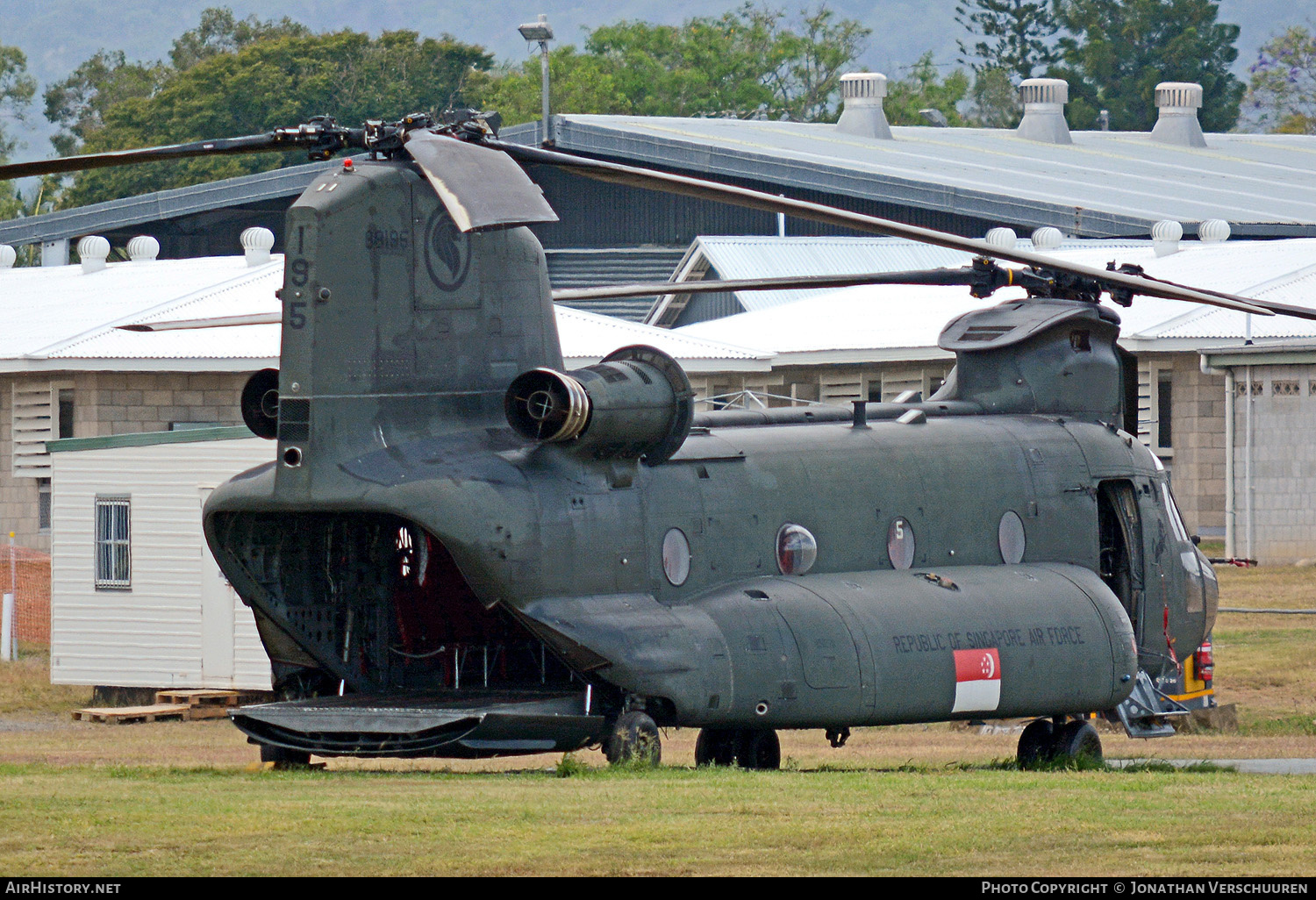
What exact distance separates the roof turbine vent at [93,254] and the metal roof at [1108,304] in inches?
507

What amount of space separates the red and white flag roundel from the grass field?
0.55m

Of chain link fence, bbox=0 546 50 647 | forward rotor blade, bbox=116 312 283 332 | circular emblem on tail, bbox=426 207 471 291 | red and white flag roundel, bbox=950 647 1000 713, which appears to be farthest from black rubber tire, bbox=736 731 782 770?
chain link fence, bbox=0 546 50 647

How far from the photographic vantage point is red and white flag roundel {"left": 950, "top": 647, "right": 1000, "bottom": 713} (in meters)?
17.9

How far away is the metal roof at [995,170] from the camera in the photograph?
5678 centimetres

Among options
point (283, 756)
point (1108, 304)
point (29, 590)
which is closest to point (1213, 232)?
point (1108, 304)

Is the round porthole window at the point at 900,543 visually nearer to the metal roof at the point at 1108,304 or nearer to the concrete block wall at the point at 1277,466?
the metal roof at the point at 1108,304

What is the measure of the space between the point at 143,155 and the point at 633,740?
535 cm

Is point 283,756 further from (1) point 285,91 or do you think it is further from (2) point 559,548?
(1) point 285,91

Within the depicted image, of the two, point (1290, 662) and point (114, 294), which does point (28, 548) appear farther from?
point (1290, 662)

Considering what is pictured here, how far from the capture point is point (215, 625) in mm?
29078

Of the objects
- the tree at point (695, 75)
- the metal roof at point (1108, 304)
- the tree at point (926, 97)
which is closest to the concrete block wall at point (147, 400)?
the metal roof at point (1108, 304)

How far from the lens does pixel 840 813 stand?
1302cm

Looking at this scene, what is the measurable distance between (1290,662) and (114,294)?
23512 millimetres

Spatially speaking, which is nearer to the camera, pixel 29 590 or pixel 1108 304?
pixel 29 590
